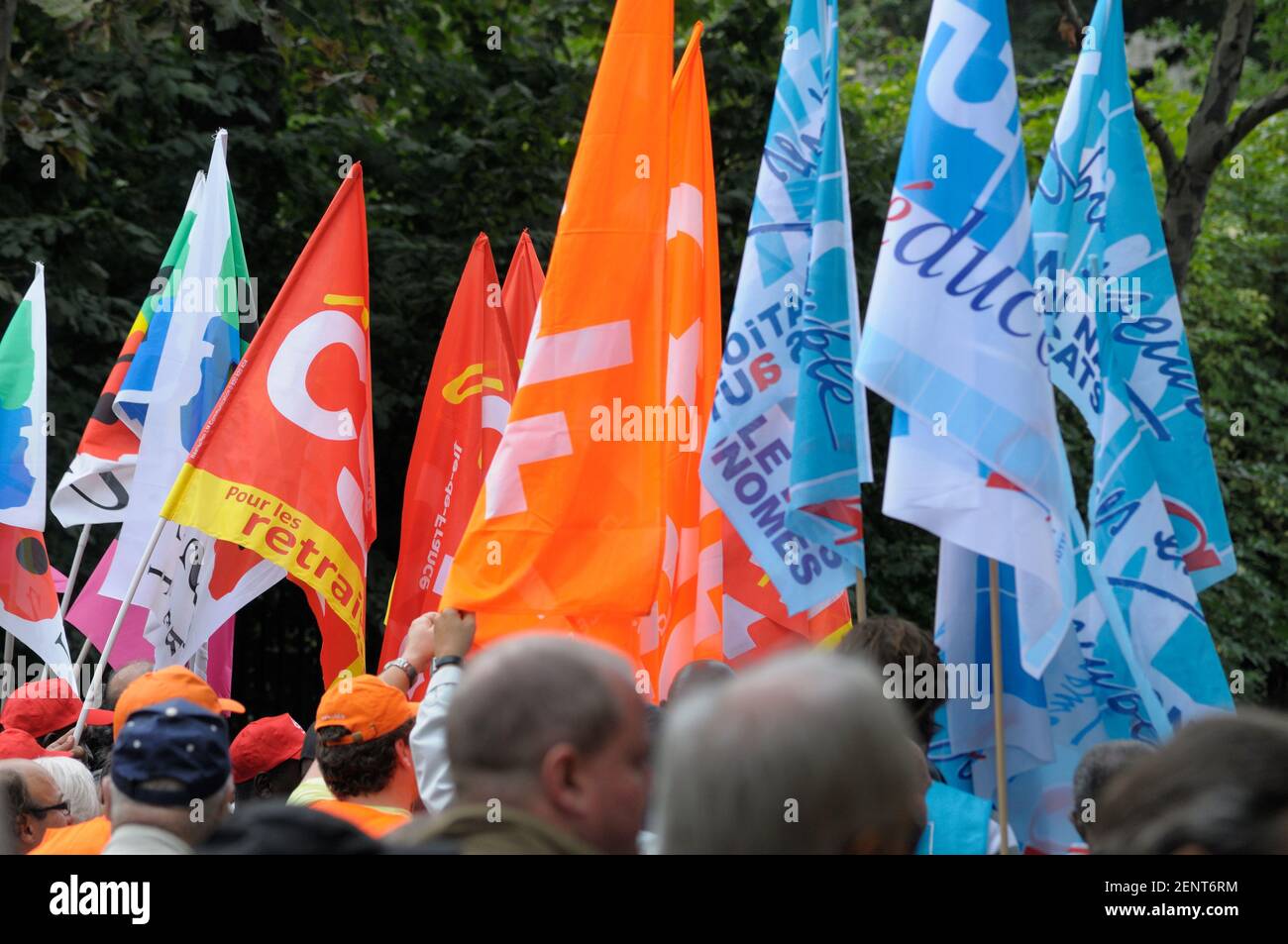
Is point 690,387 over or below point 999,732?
over

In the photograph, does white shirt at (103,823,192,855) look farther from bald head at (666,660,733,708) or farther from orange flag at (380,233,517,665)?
orange flag at (380,233,517,665)

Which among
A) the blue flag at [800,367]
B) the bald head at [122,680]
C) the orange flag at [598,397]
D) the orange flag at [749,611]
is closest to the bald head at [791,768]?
the orange flag at [598,397]

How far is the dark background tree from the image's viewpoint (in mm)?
10258

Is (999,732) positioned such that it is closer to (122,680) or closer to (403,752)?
(403,752)

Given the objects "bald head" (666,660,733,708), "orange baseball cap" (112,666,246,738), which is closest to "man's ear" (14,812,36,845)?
"orange baseball cap" (112,666,246,738)

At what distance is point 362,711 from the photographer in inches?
160

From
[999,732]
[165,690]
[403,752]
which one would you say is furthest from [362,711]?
[999,732]

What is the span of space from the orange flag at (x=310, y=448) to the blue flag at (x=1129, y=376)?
8.87ft

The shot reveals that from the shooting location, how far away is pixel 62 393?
1025 centimetres

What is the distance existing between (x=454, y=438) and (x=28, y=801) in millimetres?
3462

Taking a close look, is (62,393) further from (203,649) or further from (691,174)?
(691,174)

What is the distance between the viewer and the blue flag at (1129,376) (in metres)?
5.43

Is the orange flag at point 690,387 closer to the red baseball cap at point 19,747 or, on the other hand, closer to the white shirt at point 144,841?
the red baseball cap at point 19,747

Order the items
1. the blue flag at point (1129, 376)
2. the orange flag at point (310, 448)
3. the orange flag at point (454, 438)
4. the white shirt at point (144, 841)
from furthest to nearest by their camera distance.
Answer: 1. the orange flag at point (454, 438)
2. the orange flag at point (310, 448)
3. the blue flag at point (1129, 376)
4. the white shirt at point (144, 841)
